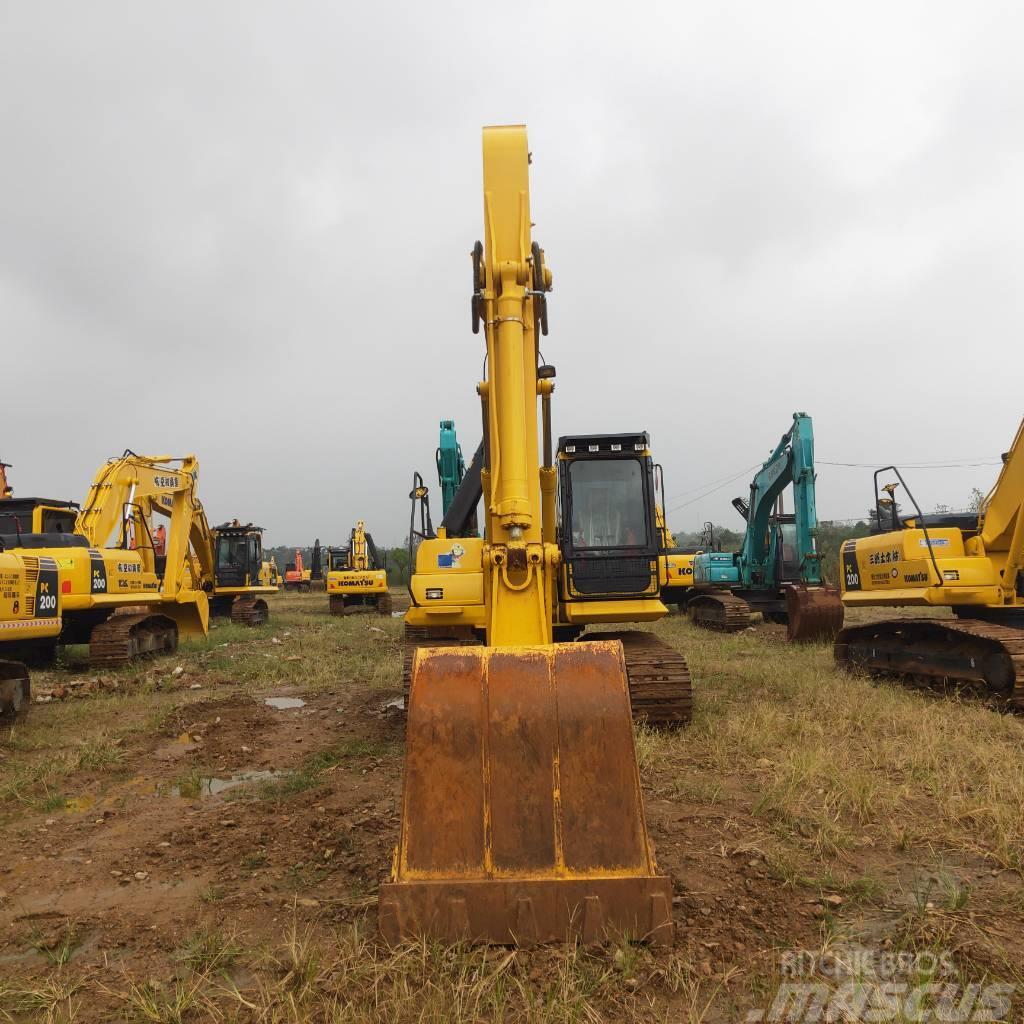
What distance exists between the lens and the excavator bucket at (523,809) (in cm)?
293

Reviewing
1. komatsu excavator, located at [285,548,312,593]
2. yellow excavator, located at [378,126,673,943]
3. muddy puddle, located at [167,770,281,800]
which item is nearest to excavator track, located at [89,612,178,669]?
muddy puddle, located at [167,770,281,800]

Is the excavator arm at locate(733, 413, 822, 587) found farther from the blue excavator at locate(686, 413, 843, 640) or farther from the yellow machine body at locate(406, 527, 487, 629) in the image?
the yellow machine body at locate(406, 527, 487, 629)

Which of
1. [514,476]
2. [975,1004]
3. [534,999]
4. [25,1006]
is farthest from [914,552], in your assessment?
[25,1006]

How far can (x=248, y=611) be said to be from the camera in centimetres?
1933

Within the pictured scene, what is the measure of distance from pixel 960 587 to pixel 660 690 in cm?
399

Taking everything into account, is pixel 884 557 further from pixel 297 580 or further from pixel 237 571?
pixel 297 580

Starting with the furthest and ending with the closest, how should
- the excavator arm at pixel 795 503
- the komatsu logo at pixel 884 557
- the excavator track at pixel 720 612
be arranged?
the excavator track at pixel 720 612 → the excavator arm at pixel 795 503 → the komatsu logo at pixel 884 557

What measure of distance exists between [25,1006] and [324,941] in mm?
1035

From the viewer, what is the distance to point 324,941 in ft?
9.85

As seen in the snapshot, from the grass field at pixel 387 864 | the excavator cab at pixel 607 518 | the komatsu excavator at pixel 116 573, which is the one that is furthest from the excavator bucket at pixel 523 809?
the komatsu excavator at pixel 116 573

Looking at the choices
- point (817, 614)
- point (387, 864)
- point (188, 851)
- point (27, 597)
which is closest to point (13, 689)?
point (27, 597)

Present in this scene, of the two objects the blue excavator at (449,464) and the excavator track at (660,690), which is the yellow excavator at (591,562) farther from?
the blue excavator at (449,464)

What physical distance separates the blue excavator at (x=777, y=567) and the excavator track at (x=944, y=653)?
277 cm

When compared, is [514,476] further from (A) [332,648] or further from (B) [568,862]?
(A) [332,648]
